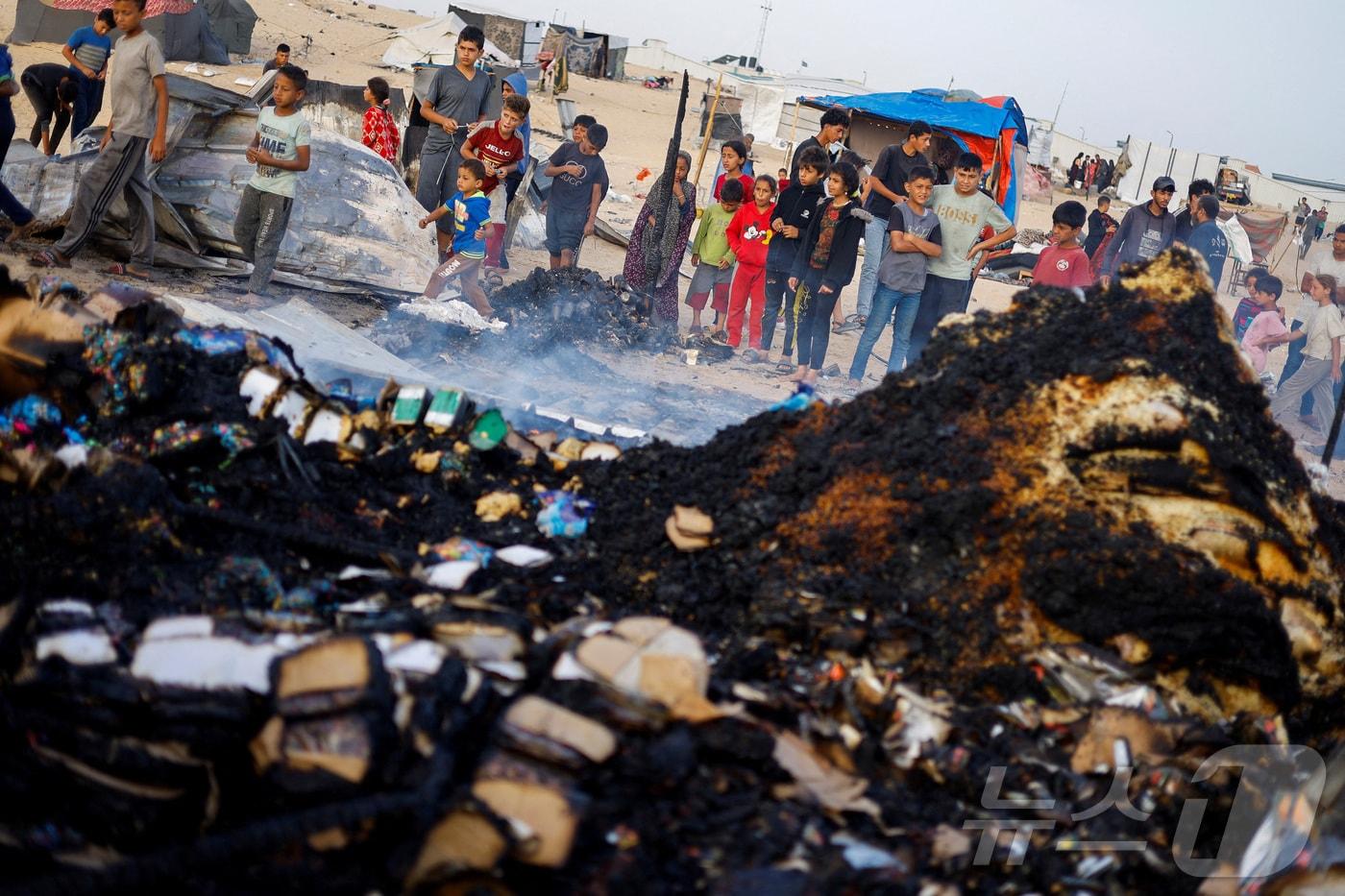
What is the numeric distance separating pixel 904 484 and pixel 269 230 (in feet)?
17.7

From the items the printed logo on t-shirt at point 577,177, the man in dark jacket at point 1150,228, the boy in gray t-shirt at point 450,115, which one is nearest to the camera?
the boy in gray t-shirt at point 450,115

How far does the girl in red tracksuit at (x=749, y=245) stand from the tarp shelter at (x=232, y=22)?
16958 mm

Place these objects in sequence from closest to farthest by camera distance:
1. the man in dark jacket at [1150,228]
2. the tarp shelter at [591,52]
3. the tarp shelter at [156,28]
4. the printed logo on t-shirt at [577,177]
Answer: the printed logo on t-shirt at [577,177]
the man in dark jacket at [1150,228]
the tarp shelter at [156,28]
the tarp shelter at [591,52]

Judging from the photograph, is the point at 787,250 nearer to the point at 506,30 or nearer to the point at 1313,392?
the point at 1313,392

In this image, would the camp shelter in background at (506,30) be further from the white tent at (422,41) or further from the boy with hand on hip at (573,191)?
the boy with hand on hip at (573,191)

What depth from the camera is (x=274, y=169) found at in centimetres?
698

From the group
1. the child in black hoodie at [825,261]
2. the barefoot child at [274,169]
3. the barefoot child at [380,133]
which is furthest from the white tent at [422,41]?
the barefoot child at [274,169]

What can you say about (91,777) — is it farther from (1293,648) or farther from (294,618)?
(1293,648)

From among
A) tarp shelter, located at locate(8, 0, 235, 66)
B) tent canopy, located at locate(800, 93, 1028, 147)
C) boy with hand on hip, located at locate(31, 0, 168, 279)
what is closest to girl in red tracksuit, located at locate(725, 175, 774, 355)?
boy with hand on hip, located at locate(31, 0, 168, 279)

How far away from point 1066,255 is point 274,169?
18.9 ft

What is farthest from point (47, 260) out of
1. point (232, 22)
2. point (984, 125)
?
point (232, 22)

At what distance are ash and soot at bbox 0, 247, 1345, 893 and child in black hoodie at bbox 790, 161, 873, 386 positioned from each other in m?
4.25

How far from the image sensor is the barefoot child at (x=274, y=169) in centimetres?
694

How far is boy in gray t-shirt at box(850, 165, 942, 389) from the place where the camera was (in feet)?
25.1
